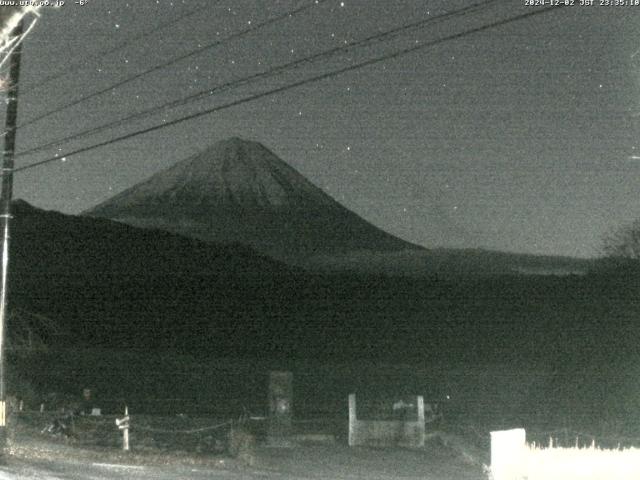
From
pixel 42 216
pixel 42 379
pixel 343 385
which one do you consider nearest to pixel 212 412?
pixel 42 379

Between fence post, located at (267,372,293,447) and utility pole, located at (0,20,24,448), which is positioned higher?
utility pole, located at (0,20,24,448)

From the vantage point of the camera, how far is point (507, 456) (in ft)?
49.1

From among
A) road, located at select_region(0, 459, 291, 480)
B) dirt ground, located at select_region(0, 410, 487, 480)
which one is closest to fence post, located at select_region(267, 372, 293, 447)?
dirt ground, located at select_region(0, 410, 487, 480)

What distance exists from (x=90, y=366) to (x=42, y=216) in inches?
3059

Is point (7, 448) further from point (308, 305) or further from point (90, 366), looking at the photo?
point (308, 305)

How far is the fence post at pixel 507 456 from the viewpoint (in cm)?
1486

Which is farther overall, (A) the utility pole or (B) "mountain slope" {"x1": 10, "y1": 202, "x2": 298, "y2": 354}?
(B) "mountain slope" {"x1": 10, "y1": 202, "x2": 298, "y2": 354}

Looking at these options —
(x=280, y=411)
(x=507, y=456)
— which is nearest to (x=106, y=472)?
(x=507, y=456)

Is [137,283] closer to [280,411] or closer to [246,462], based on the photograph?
[280,411]

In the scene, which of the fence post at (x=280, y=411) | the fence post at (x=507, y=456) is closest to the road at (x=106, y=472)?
the fence post at (x=507, y=456)

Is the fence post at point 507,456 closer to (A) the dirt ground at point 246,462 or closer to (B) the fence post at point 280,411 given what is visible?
(A) the dirt ground at point 246,462

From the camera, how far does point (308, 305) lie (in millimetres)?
102750

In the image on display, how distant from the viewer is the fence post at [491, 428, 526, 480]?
14.9 meters

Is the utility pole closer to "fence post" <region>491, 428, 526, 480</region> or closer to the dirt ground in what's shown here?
the dirt ground
